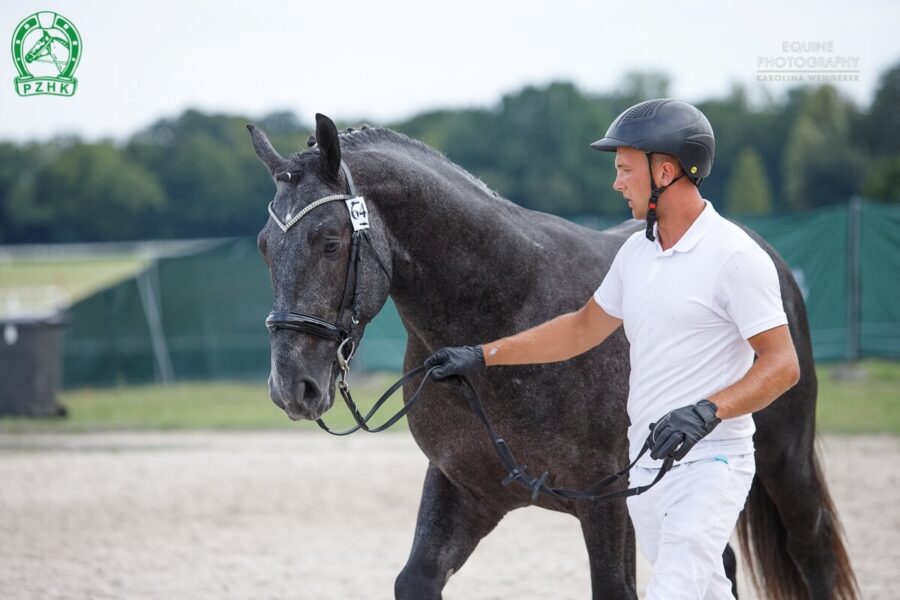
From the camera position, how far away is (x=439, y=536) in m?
3.56

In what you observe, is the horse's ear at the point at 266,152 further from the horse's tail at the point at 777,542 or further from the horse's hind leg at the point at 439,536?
the horse's tail at the point at 777,542

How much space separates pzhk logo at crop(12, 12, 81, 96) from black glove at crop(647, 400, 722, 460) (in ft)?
13.1

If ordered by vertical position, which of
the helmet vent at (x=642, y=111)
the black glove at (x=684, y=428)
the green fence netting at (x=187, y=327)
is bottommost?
the green fence netting at (x=187, y=327)

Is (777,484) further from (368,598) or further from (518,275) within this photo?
(368,598)

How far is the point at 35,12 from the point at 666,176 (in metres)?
4.05

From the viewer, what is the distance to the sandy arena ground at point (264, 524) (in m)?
5.76

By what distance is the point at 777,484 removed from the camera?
441 cm

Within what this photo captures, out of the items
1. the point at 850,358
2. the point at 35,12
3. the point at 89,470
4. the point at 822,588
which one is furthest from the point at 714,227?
the point at 850,358

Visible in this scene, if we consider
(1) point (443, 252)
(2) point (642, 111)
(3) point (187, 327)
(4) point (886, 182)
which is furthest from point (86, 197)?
(4) point (886, 182)

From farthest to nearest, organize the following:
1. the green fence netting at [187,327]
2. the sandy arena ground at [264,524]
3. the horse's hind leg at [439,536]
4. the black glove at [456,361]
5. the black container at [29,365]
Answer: the green fence netting at [187,327] → the black container at [29,365] → the sandy arena ground at [264,524] → the horse's hind leg at [439,536] → the black glove at [456,361]

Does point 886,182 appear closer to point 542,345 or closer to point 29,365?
point 29,365

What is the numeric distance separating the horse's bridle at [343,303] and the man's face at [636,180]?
0.80 m

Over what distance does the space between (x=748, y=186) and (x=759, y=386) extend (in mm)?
41478

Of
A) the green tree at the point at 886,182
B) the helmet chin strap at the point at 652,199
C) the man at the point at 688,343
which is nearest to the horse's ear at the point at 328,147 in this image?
the man at the point at 688,343
